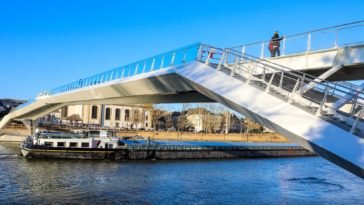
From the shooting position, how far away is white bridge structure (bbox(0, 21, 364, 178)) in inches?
355

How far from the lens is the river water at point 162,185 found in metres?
20.0

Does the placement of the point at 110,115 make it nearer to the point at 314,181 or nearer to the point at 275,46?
the point at 314,181

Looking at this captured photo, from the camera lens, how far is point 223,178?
28250 mm

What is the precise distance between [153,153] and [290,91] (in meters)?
28.3

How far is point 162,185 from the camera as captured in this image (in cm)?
2428

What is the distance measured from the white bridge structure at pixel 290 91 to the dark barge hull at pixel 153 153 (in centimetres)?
1858

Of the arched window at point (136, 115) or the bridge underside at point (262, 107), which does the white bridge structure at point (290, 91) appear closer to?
the bridge underside at point (262, 107)

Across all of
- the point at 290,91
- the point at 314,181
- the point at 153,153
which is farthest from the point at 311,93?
the point at 153,153

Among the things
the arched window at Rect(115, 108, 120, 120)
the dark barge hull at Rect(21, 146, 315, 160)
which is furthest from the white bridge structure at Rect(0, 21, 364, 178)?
the arched window at Rect(115, 108, 120, 120)

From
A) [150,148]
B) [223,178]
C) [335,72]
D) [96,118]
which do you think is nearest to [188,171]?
[223,178]

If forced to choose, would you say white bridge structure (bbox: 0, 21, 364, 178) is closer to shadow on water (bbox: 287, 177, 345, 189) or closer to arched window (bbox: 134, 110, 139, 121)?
shadow on water (bbox: 287, 177, 345, 189)

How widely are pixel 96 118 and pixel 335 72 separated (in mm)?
97666

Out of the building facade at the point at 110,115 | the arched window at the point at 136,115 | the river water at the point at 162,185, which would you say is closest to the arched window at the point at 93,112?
the building facade at the point at 110,115

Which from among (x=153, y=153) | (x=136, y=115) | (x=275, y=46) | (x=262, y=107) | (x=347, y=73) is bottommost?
(x=153, y=153)
